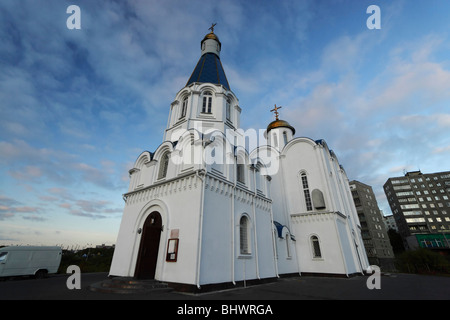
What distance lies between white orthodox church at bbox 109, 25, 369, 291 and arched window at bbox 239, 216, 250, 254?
0.05 m

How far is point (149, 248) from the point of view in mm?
10367

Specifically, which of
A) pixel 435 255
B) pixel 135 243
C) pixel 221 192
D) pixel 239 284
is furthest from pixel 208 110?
pixel 435 255

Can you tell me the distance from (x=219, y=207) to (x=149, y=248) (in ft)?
13.7

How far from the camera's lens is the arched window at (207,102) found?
14.5m

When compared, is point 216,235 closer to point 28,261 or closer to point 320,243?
point 320,243

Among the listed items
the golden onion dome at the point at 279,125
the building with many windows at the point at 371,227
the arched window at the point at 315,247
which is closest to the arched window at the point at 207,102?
the golden onion dome at the point at 279,125

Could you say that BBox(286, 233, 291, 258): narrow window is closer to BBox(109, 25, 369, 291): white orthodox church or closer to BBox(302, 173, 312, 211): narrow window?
BBox(109, 25, 369, 291): white orthodox church

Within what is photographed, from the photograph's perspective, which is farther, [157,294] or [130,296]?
[157,294]

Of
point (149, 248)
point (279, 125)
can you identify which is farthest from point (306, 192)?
point (149, 248)

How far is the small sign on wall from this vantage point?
8836 millimetres
